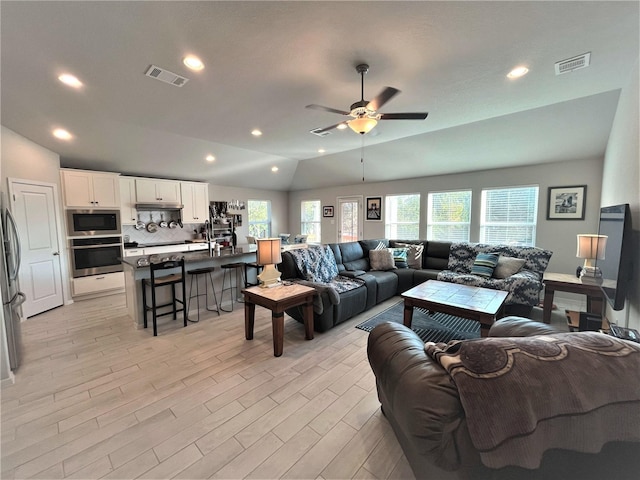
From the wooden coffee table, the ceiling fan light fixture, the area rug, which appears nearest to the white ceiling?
the ceiling fan light fixture

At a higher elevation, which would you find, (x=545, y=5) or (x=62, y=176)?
(x=545, y=5)

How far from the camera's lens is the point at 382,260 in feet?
16.3

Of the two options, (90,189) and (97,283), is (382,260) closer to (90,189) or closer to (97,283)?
(97,283)

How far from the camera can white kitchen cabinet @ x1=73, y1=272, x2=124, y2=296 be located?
181 inches

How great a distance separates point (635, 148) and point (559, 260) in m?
3.27

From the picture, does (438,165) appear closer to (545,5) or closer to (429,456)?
(545,5)

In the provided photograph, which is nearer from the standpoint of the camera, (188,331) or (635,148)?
(635,148)

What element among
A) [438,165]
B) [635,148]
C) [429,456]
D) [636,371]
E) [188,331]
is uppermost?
[438,165]

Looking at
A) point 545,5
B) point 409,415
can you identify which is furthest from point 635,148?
point 409,415

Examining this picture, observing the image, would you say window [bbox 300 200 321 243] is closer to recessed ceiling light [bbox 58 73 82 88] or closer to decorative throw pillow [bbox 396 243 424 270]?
decorative throw pillow [bbox 396 243 424 270]

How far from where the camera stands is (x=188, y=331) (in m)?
3.36

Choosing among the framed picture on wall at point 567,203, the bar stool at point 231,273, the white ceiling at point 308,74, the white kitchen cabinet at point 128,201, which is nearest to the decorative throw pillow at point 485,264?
the framed picture on wall at point 567,203

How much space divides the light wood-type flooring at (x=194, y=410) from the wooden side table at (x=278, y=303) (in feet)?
0.49

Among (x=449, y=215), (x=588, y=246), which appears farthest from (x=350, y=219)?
(x=588, y=246)
